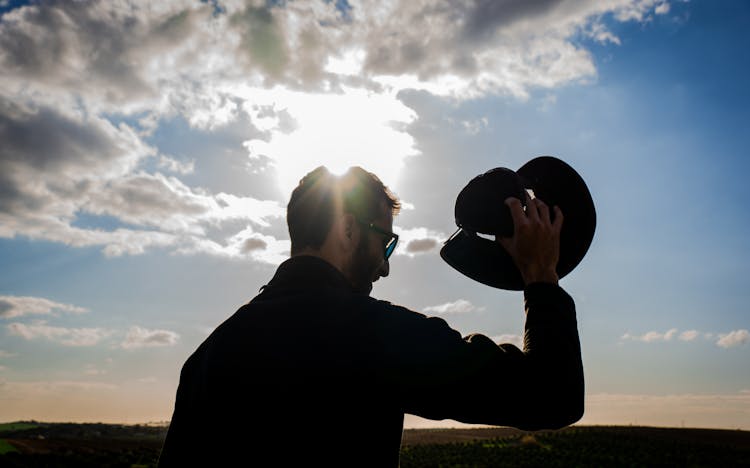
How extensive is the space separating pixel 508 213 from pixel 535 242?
0.23 m

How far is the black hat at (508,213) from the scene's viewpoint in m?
2.21

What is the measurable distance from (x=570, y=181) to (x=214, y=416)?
1.81m

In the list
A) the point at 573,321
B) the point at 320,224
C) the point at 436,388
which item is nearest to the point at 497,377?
the point at 436,388

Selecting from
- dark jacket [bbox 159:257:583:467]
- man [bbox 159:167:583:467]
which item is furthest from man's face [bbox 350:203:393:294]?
dark jacket [bbox 159:257:583:467]

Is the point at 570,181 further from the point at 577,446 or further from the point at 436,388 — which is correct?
the point at 577,446

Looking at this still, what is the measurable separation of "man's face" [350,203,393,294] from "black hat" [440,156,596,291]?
0.38m

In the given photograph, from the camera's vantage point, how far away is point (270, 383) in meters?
1.59

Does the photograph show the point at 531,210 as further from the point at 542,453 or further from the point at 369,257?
the point at 542,453

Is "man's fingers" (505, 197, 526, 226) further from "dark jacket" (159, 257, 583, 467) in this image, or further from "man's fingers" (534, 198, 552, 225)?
Answer: "dark jacket" (159, 257, 583, 467)

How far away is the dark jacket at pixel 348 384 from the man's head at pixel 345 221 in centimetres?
40

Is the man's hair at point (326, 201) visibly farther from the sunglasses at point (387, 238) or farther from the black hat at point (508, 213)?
the black hat at point (508, 213)

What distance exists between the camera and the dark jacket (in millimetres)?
1555

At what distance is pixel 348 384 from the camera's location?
1.56 meters

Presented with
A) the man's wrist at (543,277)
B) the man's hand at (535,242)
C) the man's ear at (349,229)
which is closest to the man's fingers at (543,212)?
the man's hand at (535,242)
